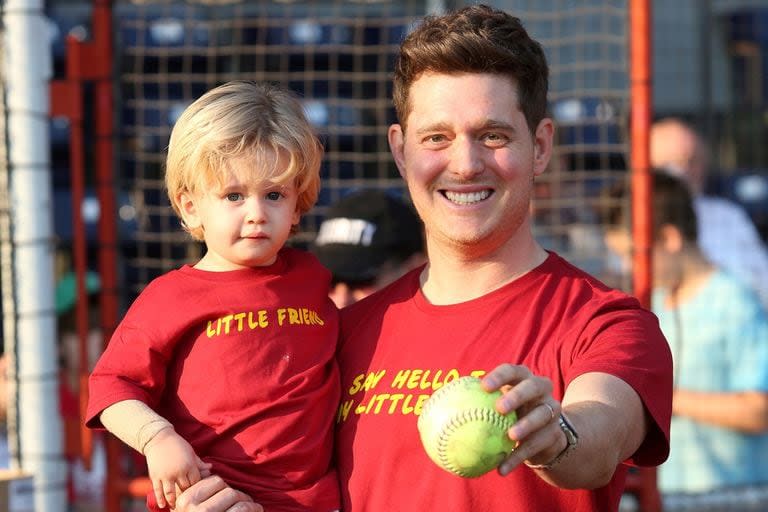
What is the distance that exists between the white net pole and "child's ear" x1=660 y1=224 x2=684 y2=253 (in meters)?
2.64

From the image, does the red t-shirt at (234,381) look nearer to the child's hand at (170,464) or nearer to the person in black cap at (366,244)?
the child's hand at (170,464)

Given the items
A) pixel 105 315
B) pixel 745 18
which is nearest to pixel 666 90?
pixel 745 18

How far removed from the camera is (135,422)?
2418 mm

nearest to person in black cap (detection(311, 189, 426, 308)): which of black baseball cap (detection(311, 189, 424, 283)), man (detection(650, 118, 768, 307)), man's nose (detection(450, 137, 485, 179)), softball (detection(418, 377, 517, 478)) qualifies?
black baseball cap (detection(311, 189, 424, 283))

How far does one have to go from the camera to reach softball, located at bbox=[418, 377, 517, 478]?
1943 mm

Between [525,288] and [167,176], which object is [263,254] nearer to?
[167,176]

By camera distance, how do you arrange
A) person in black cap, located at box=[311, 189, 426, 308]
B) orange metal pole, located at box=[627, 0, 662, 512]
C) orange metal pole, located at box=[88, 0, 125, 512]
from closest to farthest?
person in black cap, located at box=[311, 189, 426, 308]
orange metal pole, located at box=[627, 0, 662, 512]
orange metal pole, located at box=[88, 0, 125, 512]

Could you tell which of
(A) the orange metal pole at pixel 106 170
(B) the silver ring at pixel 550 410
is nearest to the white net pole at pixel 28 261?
(A) the orange metal pole at pixel 106 170

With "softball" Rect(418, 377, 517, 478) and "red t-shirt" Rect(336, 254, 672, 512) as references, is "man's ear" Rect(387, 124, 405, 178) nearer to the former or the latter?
"red t-shirt" Rect(336, 254, 672, 512)

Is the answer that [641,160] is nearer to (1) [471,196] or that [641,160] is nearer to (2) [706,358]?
(2) [706,358]

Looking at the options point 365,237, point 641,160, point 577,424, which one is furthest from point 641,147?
point 577,424

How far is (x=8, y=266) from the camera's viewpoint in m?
4.16

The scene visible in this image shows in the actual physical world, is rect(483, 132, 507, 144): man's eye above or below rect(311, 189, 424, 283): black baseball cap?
above

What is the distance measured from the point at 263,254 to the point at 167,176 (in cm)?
28
